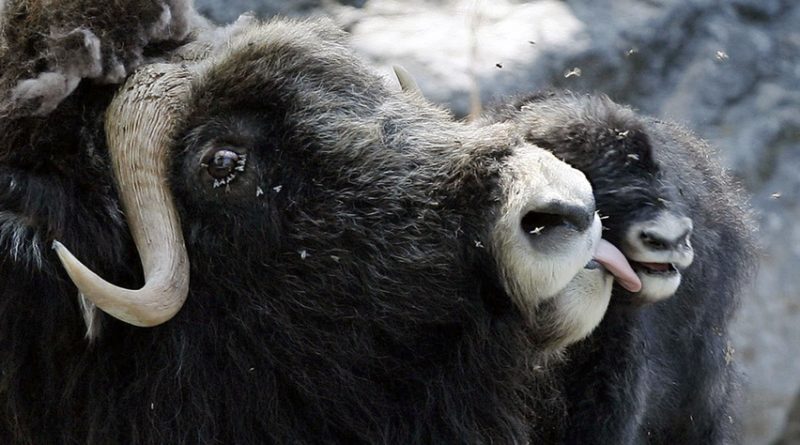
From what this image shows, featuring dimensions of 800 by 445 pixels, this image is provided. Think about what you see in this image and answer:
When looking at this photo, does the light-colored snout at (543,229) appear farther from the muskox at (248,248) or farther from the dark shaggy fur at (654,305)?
the dark shaggy fur at (654,305)

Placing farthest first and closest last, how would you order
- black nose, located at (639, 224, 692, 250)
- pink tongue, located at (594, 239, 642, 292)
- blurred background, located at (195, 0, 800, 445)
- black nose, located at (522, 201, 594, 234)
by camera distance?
blurred background, located at (195, 0, 800, 445) → black nose, located at (639, 224, 692, 250) → pink tongue, located at (594, 239, 642, 292) → black nose, located at (522, 201, 594, 234)

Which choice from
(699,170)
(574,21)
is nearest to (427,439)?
(699,170)

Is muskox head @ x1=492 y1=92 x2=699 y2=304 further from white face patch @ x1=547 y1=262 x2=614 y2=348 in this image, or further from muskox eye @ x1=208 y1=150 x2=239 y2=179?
muskox eye @ x1=208 y1=150 x2=239 y2=179

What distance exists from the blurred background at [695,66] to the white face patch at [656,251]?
2.44m

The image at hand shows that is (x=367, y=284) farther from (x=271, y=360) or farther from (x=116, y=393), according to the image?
(x=116, y=393)

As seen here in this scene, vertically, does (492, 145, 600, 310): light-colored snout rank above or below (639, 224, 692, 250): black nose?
above

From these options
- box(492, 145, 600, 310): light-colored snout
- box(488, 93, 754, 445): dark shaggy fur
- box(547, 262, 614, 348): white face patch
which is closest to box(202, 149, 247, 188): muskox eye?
box(492, 145, 600, 310): light-colored snout

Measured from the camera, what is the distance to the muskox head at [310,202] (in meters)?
2.59

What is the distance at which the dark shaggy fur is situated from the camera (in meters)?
3.11

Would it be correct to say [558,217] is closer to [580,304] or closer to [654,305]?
[580,304]

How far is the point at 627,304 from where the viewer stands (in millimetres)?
3037

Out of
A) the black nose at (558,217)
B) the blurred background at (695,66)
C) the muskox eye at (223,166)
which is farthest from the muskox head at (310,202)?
the blurred background at (695,66)

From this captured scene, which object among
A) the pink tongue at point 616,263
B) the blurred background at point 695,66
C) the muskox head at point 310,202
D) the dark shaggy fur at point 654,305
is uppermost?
the muskox head at point 310,202

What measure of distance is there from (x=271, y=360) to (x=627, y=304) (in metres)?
0.88
